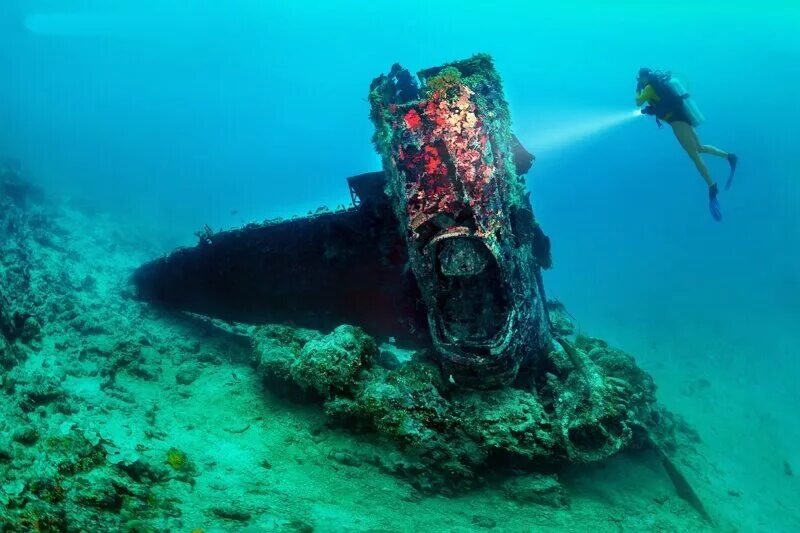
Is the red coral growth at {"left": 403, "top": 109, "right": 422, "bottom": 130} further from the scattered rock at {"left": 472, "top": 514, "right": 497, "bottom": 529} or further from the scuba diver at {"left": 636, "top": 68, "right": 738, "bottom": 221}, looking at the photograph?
the scuba diver at {"left": 636, "top": 68, "right": 738, "bottom": 221}

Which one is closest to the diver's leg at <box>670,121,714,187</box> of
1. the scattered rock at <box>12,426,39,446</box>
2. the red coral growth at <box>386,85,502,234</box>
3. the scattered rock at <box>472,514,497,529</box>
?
the red coral growth at <box>386,85,502,234</box>

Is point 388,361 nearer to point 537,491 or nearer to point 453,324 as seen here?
point 453,324

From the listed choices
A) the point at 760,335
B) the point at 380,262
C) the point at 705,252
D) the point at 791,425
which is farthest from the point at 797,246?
the point at 380,262

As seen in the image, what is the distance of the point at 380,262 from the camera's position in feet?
21.6

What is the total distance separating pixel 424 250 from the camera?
16.7 ft

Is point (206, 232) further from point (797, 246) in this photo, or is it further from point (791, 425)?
point (797, 246)

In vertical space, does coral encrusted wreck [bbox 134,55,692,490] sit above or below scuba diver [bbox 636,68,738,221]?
below

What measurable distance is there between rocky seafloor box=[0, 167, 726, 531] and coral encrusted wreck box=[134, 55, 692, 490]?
0.12 ft

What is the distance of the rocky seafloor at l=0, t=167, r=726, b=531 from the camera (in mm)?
3488

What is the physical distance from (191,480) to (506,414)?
3.31m

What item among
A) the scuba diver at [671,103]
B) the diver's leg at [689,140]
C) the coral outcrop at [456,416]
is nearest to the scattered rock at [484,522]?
the coral outcrop at [456,416]

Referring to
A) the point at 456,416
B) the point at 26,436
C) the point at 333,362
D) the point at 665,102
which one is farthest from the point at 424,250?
the point at 665,102

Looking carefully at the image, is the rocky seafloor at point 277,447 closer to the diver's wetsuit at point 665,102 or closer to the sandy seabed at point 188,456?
the sandy seabed at point 188,456

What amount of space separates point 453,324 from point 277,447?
2.50m
